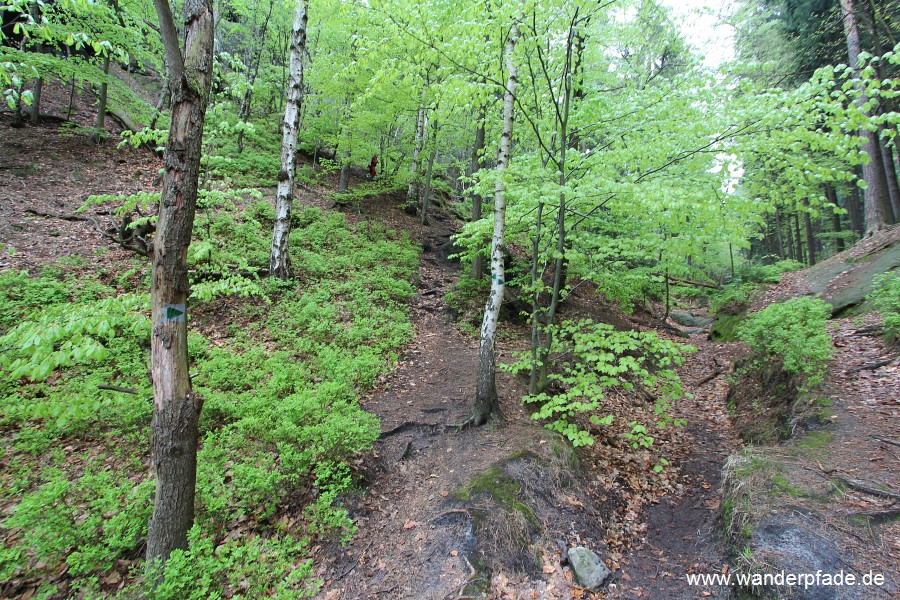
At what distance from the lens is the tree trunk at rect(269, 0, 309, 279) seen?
9156 millimetres

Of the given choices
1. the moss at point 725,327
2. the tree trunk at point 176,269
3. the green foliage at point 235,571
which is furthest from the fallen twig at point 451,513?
the moss at point 725,327

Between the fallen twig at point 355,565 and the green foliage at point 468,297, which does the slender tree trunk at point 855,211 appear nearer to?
the green foliage at point 468,297

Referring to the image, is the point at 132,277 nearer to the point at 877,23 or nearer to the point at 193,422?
the point at 193,422

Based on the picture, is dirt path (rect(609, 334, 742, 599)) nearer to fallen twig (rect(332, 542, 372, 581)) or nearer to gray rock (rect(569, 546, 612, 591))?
gray rock (rect(569, 546, 612, 591))

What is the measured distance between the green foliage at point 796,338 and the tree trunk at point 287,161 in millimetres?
10481

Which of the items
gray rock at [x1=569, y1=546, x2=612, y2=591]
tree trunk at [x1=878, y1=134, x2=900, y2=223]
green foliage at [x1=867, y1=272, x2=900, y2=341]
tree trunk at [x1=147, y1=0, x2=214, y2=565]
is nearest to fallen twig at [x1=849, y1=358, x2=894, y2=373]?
green foliage at [x1=867, y1=272, x2=900, y2=341]

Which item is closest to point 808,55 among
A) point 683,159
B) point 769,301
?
point 769,301

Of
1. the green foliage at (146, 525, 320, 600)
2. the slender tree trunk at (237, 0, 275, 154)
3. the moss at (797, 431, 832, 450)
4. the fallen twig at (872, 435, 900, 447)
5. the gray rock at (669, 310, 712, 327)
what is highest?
the slender tree trunk at (237, 0, 275, 154)

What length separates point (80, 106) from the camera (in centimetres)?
1512

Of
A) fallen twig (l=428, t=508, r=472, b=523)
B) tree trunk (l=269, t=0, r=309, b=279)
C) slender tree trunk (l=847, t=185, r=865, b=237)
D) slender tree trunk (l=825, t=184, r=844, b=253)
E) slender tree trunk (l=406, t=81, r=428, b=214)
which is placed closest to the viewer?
fallen twig (l=428, t=508, r=472, b=523)

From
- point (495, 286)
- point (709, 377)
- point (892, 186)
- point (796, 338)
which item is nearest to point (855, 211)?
point (892, 186)

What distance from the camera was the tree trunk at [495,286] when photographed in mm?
6008

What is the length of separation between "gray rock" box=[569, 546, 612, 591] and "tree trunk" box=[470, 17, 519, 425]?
7.90ft

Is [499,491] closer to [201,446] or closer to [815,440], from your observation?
[201,446]
